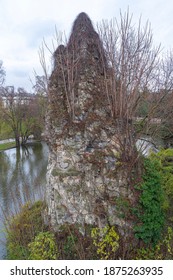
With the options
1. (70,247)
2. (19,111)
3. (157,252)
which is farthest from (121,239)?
(19,111)

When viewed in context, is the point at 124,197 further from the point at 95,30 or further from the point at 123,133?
the point at 95,30

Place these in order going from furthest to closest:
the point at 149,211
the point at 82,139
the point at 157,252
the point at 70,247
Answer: the point at 82,139, the point at 70,247, the point at 157,252, the point at 149,211

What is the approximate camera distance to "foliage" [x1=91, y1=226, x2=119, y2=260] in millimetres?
4195

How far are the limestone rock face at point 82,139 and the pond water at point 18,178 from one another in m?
2.62

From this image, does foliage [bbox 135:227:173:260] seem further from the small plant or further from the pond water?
the pond water

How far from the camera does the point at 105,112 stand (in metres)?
4.93

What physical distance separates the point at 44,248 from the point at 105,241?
1.44m

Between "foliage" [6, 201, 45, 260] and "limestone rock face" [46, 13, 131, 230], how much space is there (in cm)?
70

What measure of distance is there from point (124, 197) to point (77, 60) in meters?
3.72

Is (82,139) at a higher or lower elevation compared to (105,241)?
higher

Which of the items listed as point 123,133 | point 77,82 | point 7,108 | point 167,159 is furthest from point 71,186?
point 7,108

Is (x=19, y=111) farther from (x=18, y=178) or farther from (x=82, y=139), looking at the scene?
(x=82, y=139)

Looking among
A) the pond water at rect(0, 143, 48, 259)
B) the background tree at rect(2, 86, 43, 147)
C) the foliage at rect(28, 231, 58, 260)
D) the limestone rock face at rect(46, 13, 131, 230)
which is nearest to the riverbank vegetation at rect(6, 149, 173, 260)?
the foliage at rect(28, 231, 58, 260)

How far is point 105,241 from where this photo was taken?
14.1ft
